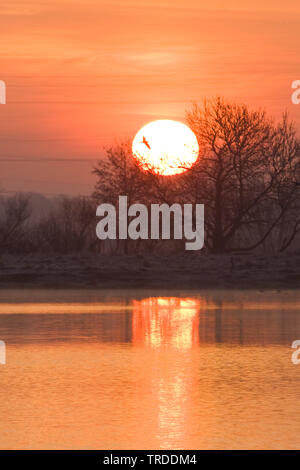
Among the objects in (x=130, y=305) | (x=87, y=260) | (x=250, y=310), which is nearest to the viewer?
(x=250, y=310)

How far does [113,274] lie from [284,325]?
70.3ft

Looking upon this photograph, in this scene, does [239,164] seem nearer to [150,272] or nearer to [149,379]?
[150,272]

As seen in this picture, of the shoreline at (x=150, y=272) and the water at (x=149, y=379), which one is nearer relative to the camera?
the water at (x=149, y=379)

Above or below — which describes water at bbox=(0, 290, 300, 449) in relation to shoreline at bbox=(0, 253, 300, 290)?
below

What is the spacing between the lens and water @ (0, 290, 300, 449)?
946cm

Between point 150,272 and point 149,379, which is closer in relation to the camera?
point 149,379

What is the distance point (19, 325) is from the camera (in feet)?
67.2

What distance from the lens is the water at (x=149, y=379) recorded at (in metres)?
9.46

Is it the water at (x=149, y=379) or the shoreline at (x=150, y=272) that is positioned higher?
the shoreline at (x=150, y=272)

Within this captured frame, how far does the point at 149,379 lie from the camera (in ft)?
42.8

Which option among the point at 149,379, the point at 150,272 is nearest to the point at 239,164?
the point at 150,272

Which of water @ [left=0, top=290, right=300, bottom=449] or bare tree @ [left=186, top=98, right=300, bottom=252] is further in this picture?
bare tree @ [left=186, top=98, right=300, bottom=252]

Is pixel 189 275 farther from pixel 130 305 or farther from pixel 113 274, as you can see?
pixel 130 305
